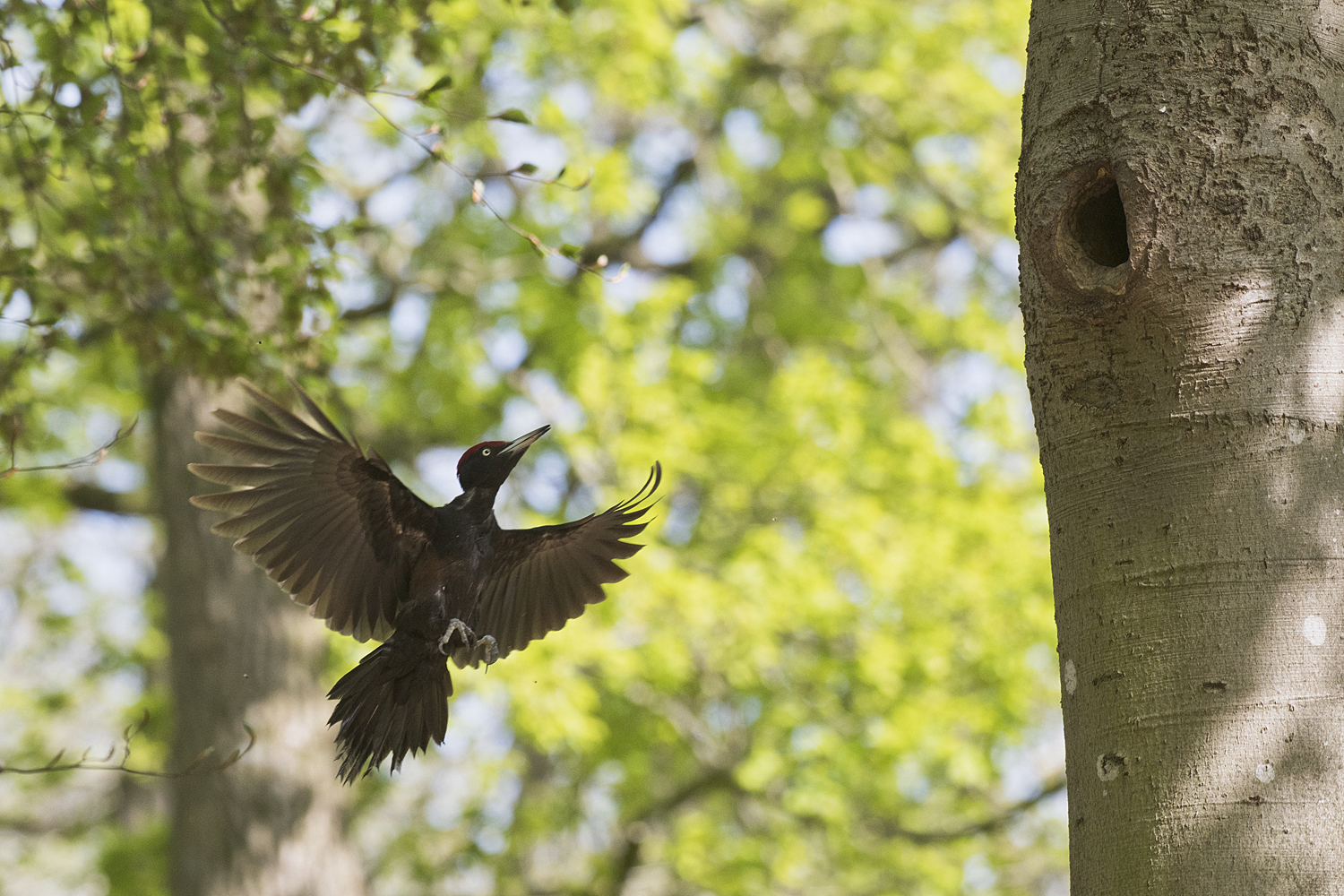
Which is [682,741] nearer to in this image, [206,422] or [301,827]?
[301,827]

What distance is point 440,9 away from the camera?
6.02m

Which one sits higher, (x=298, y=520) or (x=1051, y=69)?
(x=1051, y=69)

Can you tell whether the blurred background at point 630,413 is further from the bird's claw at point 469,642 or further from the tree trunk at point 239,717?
the bird's claw at point 469,642

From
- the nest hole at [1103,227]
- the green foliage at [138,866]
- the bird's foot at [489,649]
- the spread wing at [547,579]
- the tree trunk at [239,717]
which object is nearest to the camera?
the nest hole at [1103,227]

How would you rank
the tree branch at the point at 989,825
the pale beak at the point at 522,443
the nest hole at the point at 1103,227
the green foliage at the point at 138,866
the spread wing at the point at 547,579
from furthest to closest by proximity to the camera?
the green foliage at the point at 138,866, the tree branch at the point at 989,825, the spread wing at the point at 547,579, the pale beak at the point at 522,443, the nest hole at the point at 1103,227

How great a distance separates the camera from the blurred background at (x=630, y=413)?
3850 millimetres

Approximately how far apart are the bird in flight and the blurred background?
1061mm

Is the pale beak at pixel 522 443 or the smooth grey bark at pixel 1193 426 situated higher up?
the pale beak at pixel 522 443

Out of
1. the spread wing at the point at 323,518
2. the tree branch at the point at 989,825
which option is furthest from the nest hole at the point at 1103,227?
the tree branch at the point at 989,825

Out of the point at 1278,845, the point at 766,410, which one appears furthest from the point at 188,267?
the point at 766,410

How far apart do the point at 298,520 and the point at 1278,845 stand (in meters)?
2.10

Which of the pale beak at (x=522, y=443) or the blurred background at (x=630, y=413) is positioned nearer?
the pale beak at (x=522, y=443)

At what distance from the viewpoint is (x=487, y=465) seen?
2887 mm

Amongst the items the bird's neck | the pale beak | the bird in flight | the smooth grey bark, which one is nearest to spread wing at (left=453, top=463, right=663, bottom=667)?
the bird in flight
